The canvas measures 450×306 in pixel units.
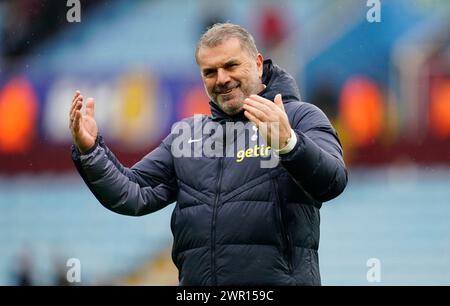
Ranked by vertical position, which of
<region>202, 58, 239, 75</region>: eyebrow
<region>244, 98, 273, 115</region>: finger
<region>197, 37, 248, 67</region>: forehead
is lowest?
<region>244, 98, 273, 115</region>: finger

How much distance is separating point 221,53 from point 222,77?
9 centimetres

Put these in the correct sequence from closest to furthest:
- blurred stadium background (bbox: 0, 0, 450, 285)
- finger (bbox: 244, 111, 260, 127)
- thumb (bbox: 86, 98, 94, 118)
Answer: finger (bbox: 244, 111, 260, 127) → thumb (bbox: 86, 98, 94, 118) → blurred stadium background (bbox: 0, 0, 450, 285)

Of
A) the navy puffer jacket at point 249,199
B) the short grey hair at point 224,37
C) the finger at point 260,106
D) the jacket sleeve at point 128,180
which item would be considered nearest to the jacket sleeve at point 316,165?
the navy puffer jacket at point 249,199

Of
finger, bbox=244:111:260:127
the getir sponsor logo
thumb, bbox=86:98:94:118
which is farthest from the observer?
thumb, bbox=86:98:94:118

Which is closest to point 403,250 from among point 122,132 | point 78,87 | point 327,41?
point 327,41

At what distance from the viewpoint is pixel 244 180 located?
320cm

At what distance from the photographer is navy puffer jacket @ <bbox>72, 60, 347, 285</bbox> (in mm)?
3117

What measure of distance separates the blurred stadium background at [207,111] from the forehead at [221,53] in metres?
4.29

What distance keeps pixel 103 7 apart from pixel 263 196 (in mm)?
5406

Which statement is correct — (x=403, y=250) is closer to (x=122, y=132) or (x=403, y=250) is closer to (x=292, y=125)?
(x=122, y=132)

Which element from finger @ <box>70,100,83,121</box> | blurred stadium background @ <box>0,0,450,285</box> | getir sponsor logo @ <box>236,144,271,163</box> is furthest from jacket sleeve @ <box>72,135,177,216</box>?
blurred stadium background @ <box>0,0,450,285</box>

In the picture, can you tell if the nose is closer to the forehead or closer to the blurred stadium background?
the forehead

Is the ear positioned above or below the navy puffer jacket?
above
